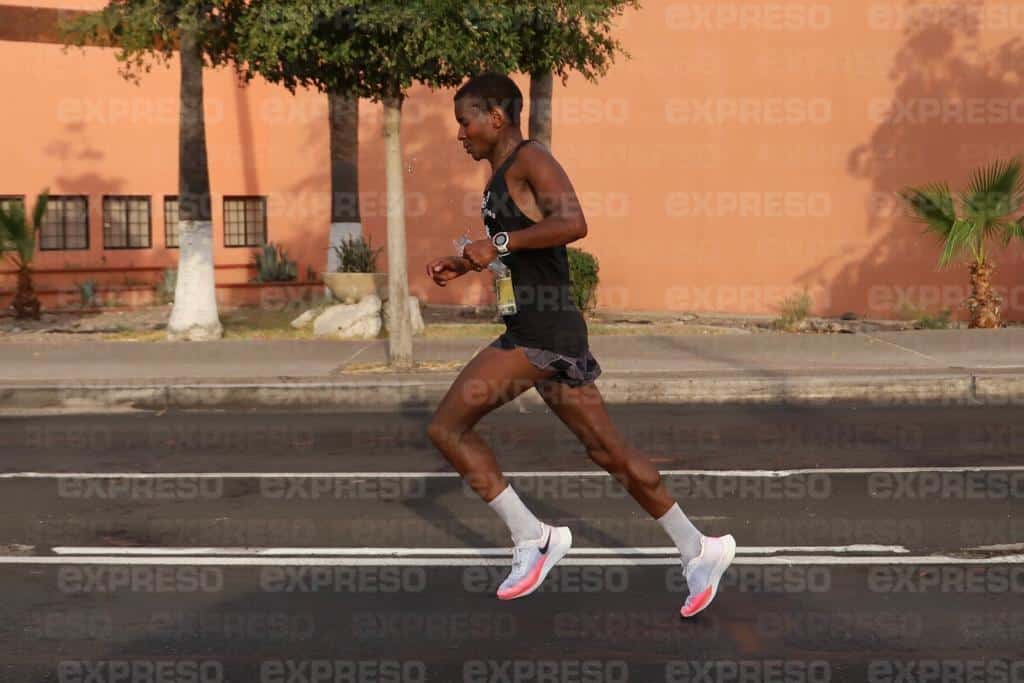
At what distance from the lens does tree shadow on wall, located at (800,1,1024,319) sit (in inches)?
808

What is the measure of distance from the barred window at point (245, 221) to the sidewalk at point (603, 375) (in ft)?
26.4

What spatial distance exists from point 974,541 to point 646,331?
1006 cm

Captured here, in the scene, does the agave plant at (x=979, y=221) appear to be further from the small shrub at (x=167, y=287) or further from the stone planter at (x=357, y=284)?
the small shrub at (x=167, y=287)

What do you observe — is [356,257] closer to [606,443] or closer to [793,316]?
[793,316]

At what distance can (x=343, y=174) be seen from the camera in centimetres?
1998

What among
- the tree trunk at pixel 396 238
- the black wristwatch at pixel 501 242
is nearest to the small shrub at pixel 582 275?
the tree trunk at pixel 396 238

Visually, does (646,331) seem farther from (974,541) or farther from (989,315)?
(974,541)

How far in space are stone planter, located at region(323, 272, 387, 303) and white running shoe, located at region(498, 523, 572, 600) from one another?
12.5 meters

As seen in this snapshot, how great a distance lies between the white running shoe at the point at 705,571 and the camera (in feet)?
20.0

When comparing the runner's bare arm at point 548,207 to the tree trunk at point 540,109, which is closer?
the runner's bare arm at point 548,207

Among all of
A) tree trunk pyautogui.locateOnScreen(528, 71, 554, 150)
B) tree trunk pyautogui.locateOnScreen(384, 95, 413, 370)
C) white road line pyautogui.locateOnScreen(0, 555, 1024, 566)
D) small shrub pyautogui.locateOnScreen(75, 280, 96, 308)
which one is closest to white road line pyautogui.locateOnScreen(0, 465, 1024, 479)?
white road line pyautogui.locateOnScreen(0, 555, 1024, 566)

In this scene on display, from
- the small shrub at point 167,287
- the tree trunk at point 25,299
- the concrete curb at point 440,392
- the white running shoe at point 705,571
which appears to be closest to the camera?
the white running shoe at point 705,571

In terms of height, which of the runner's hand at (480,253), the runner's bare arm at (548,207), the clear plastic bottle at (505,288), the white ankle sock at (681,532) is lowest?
the white ankle sock at (681,532)

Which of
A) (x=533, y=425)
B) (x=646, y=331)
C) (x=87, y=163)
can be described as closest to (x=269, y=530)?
(x=533, y=425)
